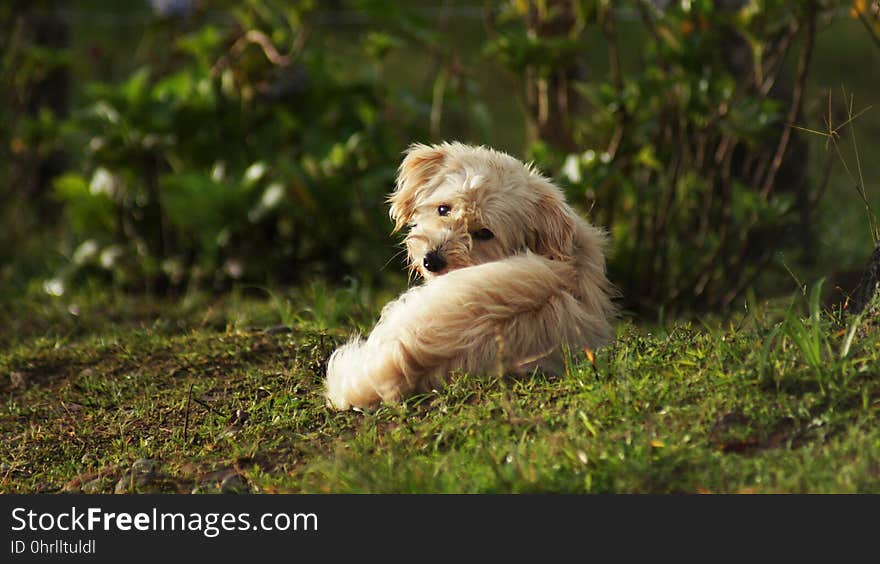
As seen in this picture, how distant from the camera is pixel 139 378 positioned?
4.57m

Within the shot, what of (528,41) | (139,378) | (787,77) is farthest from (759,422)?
(787,77)

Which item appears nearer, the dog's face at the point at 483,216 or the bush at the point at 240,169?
the dog's face at the point at 483,216

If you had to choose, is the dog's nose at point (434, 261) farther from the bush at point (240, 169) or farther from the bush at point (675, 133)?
the bush at point (240, 169)

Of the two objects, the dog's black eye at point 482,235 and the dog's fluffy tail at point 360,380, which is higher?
the dog's black eye at point 482,235

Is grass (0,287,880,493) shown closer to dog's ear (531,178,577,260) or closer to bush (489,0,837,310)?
dog's ear (531,178,577,260)

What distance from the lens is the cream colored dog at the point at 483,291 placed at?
348 centimetres

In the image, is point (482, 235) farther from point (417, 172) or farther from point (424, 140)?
point (424, 140)

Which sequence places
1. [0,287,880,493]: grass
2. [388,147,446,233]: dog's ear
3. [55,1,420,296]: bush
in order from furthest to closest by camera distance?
[55,1,420,296]: bush, [388,147,446,233]: dog's ear, [0,287,880,493]: grass

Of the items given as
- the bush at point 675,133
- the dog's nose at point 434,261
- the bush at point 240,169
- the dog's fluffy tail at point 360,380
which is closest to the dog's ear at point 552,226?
the dog's nose at point 434,261

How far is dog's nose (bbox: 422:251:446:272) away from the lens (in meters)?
3.58

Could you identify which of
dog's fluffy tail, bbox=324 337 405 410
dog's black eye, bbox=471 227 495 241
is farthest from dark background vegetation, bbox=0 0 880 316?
dog's fluffy tail, bbox=324 337 405 410

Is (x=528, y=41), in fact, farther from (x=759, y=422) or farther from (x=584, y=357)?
(x=759, y=422)

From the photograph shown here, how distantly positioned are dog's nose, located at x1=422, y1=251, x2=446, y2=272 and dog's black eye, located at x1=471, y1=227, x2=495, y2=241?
0.51ft

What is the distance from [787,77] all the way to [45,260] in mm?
6038
